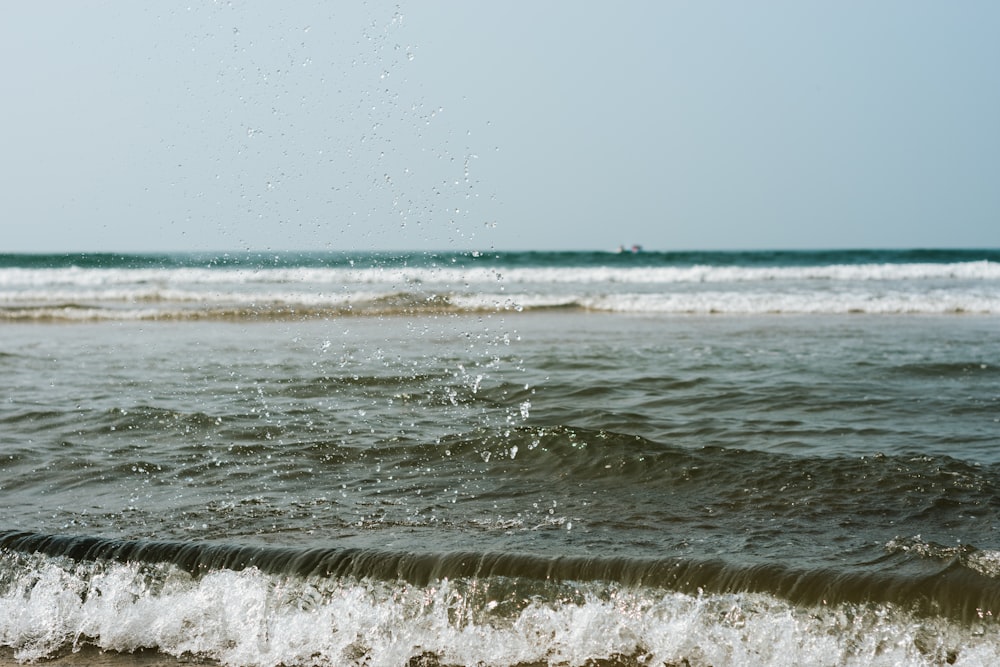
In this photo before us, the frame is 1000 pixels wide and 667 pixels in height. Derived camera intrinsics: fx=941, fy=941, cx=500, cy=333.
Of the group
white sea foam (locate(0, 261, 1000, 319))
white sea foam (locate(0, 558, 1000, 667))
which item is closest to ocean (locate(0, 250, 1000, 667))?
white sea foam (locate(0, 558, 1000, 667))

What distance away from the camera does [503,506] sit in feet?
16.0

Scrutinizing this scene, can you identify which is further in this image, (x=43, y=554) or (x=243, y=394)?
(x=243, y=394)

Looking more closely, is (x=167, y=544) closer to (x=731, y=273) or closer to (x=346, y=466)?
(x=346, y=466)

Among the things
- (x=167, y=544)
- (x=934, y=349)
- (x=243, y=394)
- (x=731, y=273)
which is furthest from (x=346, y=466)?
(x=731, y=273)

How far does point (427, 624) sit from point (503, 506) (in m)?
1.33

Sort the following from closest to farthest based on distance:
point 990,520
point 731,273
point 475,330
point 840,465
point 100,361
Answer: point 990,520, point 840,465, point 100,361, point 475,330, point 731,273

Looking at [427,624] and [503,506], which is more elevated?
[503,506]

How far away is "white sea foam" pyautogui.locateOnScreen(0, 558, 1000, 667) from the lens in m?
3.31

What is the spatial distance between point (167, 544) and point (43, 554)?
53cm

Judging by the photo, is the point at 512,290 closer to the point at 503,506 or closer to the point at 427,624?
the point at 503,506

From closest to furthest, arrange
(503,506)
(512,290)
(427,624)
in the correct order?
(427,624), (503,506), (512,290)

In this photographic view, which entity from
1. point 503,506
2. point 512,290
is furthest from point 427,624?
point 512,290

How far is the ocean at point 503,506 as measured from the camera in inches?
137

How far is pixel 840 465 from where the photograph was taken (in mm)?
5480
